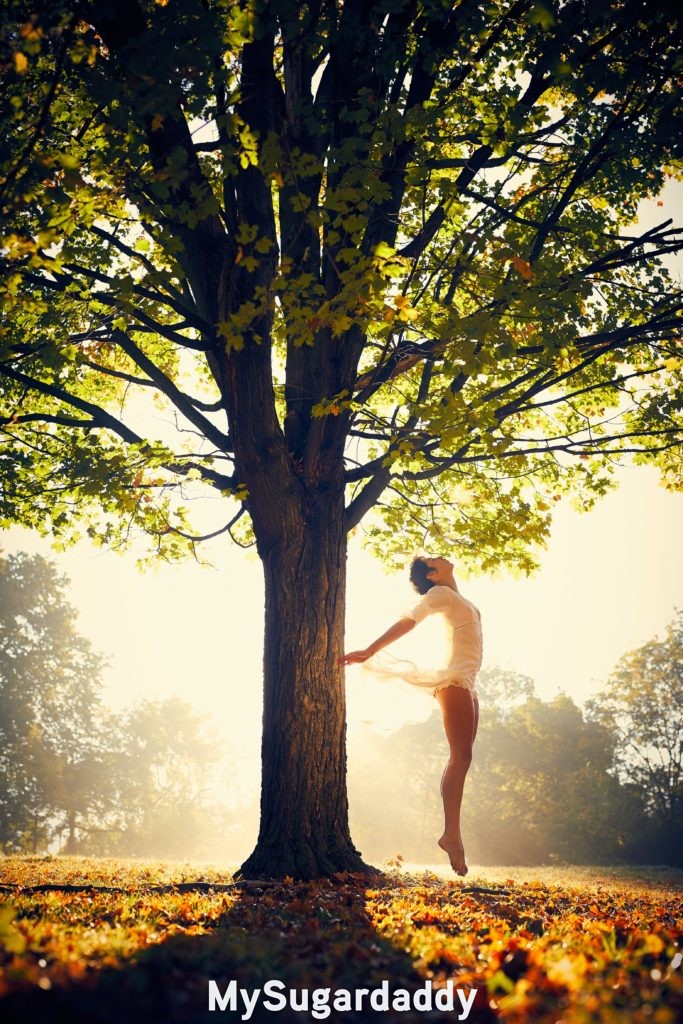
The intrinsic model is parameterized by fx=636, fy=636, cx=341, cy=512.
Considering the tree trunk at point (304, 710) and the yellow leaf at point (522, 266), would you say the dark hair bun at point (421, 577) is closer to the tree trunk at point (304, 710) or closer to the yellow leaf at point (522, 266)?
the tree trunk at point (304, 710)

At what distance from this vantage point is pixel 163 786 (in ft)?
210

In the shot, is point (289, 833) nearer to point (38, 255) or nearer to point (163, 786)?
point (38, 255)

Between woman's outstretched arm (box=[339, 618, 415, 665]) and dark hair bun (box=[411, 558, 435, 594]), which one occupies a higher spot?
dark hair bun (box=[411, 558, 435, 594])

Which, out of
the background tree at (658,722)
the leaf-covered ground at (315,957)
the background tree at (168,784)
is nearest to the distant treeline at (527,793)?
the background tree at (658,722)

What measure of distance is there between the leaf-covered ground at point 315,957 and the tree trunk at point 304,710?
1.33 metres

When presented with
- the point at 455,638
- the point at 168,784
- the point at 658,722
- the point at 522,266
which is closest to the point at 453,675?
the point at 455,638

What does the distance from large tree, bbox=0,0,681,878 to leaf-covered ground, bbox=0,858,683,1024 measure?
2.05 metres

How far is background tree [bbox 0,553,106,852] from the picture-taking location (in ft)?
138

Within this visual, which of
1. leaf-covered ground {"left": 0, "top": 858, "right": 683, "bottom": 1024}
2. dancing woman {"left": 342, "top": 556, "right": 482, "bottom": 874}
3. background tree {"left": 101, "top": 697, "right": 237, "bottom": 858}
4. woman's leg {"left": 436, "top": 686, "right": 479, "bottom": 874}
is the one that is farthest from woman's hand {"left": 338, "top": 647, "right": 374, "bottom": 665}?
background tree {"left": 101, "top": 697, "right": 237, "bottom": 858}

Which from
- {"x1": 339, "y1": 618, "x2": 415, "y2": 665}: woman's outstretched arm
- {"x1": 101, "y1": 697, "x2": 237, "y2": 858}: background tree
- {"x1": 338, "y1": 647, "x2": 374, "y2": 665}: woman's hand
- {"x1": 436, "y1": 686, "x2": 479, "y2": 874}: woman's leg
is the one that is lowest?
{"x1": 101, "y1": 697, "x2": 237, "y2": 858}: background tree

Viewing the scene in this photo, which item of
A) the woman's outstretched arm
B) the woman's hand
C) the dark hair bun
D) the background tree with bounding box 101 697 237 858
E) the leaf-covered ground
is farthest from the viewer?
the background tree with bounding box 101 697 237 858

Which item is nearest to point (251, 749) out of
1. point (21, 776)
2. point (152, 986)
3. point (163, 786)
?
point (163, 786)

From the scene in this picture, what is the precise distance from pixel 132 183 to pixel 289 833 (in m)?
5.84

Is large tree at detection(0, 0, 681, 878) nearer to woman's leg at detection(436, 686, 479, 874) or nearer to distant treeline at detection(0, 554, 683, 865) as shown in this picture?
woman's leg at detection(436, 686, 479, 874)
